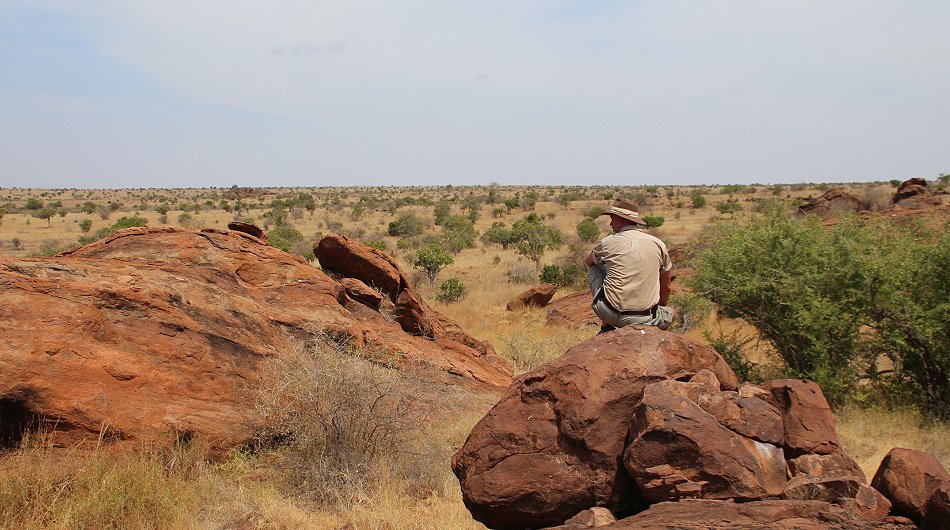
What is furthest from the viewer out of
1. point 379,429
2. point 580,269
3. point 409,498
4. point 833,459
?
point 580,269

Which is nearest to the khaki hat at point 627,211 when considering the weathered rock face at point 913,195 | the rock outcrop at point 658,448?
the rock outcrop at point 658,448

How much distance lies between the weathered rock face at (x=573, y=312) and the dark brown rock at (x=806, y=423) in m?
11.1

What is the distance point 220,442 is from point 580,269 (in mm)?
17625

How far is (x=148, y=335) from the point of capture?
623 cm

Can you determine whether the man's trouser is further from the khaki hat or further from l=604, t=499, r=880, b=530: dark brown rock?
l=604, t=499, r=880, b=530: dark brown rock

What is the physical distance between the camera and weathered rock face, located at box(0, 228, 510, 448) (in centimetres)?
548

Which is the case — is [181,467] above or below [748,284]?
below

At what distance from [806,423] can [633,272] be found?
1.61 m

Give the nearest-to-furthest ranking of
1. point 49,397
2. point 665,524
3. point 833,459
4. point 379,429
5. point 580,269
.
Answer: point 665,524, point 833,459, point 49,397, point 379,429, point 580,269

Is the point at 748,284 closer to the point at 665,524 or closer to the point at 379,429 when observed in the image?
the point at 379,429

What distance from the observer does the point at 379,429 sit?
6441 millimetres

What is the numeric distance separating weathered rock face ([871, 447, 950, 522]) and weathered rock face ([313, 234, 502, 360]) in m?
7.29

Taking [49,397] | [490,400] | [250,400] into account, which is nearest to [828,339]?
[490,400]

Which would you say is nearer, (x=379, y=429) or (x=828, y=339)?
(x=379, y=429)
